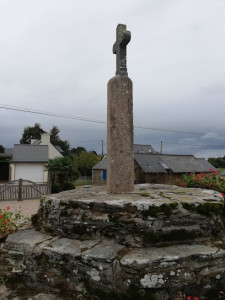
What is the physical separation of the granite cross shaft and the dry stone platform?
300 cm

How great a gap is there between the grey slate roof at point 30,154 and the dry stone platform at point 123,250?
1819cm

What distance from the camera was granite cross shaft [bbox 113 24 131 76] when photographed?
462 cm

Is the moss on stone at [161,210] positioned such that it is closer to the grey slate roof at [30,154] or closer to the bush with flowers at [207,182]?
the bush with flowers at [207,182]

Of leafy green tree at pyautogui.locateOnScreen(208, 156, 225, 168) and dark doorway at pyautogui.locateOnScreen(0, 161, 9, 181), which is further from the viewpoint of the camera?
leafy green tree at pyautogui.locateOnScreen(208, 156, 225, 168)

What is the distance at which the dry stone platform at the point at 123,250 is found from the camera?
2.47m

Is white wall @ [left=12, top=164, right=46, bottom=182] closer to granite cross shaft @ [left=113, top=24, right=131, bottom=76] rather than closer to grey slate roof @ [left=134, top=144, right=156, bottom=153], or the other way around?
grey slate roof @ [left=134, top=144, right=156, bottom=153]

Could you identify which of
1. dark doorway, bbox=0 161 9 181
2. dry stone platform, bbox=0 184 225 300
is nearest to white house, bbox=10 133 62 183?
dark doorway, bbox=0 161 9 181

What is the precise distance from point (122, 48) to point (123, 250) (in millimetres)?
4163

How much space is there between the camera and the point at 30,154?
21.5 metres

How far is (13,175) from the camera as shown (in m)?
20.4

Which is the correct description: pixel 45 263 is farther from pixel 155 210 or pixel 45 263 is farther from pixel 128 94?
pixel 128 94

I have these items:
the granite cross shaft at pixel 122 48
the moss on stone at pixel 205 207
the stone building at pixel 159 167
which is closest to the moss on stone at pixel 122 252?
the moss on stone at pixel 205 207

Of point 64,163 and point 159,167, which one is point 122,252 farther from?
point 159,167

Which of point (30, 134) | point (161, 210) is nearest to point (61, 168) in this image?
point (161, 210)
